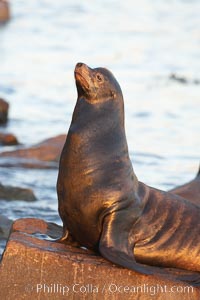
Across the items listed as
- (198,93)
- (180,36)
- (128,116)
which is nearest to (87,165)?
(128,116)

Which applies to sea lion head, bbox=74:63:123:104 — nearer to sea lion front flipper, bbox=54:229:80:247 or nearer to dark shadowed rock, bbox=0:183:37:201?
sea lion front flipper, bbox=54:229:80:247

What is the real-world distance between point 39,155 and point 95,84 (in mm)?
6188

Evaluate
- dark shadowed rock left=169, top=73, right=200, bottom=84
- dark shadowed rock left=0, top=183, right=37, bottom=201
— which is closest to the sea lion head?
dark shadowed rock left=0, top=183, right=37, bottom=201

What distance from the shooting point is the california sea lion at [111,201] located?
20.5ft

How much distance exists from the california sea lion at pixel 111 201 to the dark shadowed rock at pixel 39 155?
19.0 feet

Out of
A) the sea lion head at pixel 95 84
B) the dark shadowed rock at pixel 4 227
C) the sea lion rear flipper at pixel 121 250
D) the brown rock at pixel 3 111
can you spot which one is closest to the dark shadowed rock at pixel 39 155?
the brown rock at pixel 3 111

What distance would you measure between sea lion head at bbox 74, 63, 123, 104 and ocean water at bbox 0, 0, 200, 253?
3.73 m

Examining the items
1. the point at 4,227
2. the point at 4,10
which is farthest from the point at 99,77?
the point at 4,10

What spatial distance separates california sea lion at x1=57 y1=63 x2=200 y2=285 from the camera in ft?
20.5

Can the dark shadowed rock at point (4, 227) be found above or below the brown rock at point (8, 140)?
above

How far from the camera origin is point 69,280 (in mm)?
6137

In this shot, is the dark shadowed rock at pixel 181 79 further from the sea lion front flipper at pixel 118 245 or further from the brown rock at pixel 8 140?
the sea lion front flipper at pixel 118 245

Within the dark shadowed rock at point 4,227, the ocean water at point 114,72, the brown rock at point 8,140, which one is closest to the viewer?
the dark shadowed rock at point 4,227

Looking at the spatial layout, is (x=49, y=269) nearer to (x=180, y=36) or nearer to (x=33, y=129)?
(x=33, y=129)
